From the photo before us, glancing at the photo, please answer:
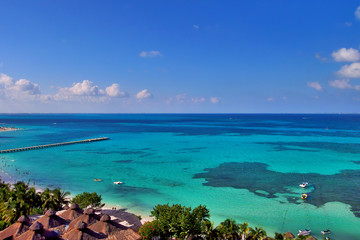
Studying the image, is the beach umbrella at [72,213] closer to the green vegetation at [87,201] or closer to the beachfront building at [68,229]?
the beachfront building at [68,229]

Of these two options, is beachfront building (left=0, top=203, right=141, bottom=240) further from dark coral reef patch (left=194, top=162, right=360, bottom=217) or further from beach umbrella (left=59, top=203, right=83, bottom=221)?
dark coral reef patch (left=194, top=162, right=360, bottom=217)

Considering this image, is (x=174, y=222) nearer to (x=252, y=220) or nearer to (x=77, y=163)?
(x=252, y=220)

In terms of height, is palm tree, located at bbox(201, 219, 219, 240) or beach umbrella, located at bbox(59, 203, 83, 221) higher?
beach umbrella, located at bbox(59, 203, 83, 221)

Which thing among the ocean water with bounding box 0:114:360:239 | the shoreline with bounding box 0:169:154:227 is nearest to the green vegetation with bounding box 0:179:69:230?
the shoreline with bounding box 0:169:154:227

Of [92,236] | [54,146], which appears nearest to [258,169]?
[92,236]

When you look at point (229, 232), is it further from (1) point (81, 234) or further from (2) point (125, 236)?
(1) point (81, 234)

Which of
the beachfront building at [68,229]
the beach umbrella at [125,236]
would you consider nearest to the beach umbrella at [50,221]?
the beachfront building at [68,229]

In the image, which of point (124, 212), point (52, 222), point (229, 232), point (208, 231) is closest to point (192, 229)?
point (208, 231)
